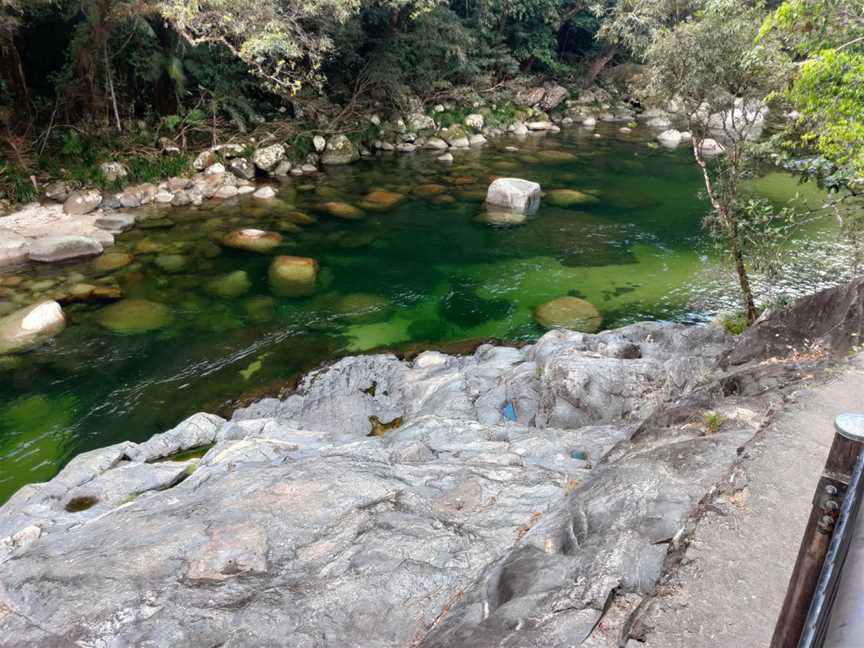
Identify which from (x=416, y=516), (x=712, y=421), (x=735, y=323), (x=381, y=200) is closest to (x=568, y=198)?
(x=381, y=200)

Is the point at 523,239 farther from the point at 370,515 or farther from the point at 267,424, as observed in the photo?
the point at 370,515

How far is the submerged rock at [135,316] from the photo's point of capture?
994 cm

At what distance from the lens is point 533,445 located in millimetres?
5754

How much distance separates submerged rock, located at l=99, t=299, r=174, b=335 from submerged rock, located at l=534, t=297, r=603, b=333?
6301 mm

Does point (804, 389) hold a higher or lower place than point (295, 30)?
lower

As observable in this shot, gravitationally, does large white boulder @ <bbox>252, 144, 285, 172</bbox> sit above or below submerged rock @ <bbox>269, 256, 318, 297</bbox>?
above

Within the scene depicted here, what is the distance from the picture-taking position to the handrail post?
57.4 inches

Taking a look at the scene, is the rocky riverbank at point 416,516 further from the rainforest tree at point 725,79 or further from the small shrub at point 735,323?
the rainforest tree at point 725,79

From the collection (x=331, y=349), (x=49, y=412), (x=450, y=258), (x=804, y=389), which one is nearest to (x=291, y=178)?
(x=450, y=258)

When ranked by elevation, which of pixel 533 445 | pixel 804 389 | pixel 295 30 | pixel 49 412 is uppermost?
pixel 295 30

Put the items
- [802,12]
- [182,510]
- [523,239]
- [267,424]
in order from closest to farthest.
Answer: [182,510] < [802,12] < [267,424] < [523,239]

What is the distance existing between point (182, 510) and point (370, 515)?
5.01 feet

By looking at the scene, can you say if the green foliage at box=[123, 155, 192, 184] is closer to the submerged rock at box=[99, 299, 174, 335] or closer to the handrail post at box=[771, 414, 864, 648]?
the submerged rock at box=[99, 299, 174, 335]

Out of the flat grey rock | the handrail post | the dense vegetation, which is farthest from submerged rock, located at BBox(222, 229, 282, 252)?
the handrail post
